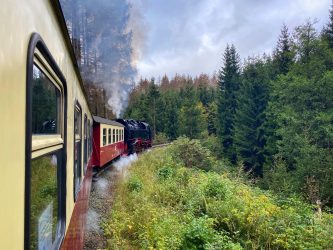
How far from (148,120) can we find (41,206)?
44.7 metres

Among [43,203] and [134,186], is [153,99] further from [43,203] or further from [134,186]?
[43,203]

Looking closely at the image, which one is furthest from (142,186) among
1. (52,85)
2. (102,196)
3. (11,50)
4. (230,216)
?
(11,50)

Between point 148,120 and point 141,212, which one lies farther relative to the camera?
point 148,120

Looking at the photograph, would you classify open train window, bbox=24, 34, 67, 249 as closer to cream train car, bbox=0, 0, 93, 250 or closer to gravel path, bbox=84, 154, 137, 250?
cream train car, bbox=0, 0, 93, 250

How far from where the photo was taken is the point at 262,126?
25.4 m

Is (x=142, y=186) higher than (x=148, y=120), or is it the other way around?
(x=148, y=120)

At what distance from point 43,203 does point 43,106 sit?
1.56ft

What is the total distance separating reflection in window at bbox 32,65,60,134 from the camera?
1.22 meters

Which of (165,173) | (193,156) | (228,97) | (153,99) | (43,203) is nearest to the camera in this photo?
(43,203)

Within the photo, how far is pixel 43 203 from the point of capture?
4.82 ft

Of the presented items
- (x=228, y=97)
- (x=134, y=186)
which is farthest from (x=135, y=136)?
(x=134, y=186)

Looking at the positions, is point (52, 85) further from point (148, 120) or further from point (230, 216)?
point (148, 120)

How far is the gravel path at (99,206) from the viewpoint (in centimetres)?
609

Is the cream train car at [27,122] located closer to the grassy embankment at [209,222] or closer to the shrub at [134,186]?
the grassy embankment at [209,222]
